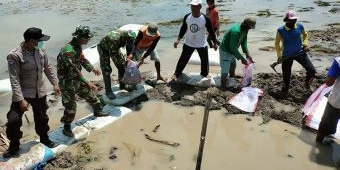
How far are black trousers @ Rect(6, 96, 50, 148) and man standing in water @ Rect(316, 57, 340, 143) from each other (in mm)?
3669

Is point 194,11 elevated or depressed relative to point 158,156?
elevated

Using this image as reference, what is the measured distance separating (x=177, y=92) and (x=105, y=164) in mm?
2633

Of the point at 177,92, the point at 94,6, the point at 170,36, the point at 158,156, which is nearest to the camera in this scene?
the point at 158,156

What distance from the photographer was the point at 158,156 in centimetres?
513

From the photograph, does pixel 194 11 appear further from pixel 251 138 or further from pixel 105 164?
pixel 105 164

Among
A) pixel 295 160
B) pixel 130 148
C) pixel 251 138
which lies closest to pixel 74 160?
pixel 130 148

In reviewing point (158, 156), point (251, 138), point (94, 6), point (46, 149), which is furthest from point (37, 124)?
point (94, 6)

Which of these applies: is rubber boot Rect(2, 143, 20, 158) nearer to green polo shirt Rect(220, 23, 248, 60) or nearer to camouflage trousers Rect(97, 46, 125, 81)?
camouflage trousers Rect(97, 46, 125, 81)

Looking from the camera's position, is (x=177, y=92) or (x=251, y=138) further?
(x=177, y=92)

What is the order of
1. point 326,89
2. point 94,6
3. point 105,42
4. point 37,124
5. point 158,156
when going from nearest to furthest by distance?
point 37,124 < point 158,156 < point 326,89 < point 105,42 < point 94,6

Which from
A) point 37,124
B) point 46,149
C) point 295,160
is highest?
point 37,124

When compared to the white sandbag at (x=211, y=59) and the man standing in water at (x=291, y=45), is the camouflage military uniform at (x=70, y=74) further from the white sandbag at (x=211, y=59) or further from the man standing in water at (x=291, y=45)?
the white sandbag at (x=211, y=59)

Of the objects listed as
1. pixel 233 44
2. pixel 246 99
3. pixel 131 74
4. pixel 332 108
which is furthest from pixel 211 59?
pixel 332 108

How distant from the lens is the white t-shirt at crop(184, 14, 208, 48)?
6.85 metres
